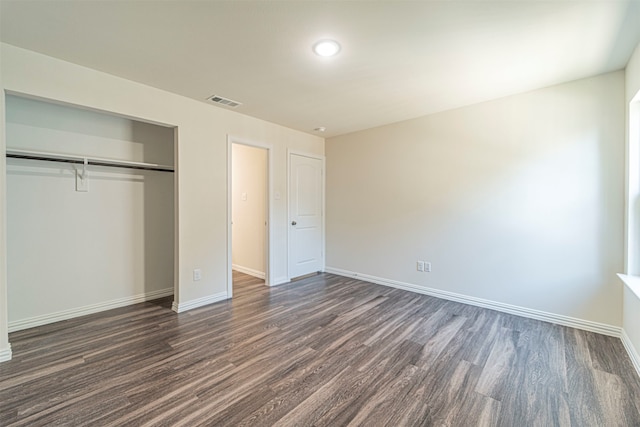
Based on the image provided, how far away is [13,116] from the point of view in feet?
8.52

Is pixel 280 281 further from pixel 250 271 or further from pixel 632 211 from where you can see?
pixel 632 211

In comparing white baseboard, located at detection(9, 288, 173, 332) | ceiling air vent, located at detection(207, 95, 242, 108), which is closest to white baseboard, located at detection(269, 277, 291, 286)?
white baseboard, located at detection(9, 288, 173, 332)

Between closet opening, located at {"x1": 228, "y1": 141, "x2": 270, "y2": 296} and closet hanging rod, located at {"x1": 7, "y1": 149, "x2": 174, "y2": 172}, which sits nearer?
closet hanging rod, located at {"x1": 7, "y1": 149, "x2": 174, "y2": 172}

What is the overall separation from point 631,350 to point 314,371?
2545 millimetres

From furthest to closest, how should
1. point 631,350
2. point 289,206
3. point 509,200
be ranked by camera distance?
point 289,206
point 509,200
point 631,350

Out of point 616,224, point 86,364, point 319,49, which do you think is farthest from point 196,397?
point 616,224

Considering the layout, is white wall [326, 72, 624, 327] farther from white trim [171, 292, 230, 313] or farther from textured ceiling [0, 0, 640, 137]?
white trim [171, 292, 230, 313]

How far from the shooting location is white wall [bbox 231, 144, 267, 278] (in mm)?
4469

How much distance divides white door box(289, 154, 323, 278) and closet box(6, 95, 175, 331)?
5.70ft

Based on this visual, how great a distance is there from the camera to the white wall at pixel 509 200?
259 centimetres

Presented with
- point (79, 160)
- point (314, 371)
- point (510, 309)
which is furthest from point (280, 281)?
point (510, 309)

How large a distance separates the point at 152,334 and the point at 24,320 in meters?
1.28

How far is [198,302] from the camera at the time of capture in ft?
10.8

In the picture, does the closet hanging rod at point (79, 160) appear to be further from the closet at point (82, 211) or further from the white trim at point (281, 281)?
the white trim at point (281, 281)
